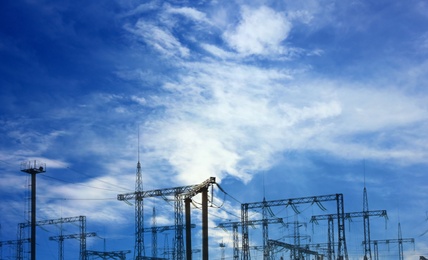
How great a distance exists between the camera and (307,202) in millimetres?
80125

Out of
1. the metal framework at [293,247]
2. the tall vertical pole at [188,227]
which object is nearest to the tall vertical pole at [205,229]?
the tall vertical pole at [188,227]

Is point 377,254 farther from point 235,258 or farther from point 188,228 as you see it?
point 188,228

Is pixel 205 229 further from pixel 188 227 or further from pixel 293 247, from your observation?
pixel 293 247

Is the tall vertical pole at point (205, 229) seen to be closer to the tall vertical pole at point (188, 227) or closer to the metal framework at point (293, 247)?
the tall vertical pole at point (188, 227)

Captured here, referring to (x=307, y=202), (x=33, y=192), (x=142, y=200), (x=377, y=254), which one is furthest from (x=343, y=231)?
(x=377, y=254)

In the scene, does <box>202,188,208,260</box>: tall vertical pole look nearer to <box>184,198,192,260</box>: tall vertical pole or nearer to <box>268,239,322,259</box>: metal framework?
<box>184,198,192,260</box>: tall vertical pole

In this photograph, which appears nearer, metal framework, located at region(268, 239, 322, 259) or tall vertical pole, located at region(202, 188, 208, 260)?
tall vertical pole, located at region(202, 188, 208, 260)

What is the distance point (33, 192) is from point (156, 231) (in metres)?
44.9

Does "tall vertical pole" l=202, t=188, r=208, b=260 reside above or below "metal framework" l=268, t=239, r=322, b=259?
above

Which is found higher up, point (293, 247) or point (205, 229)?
point (205, 229)

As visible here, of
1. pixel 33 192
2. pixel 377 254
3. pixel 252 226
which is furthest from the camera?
pixel 377 254

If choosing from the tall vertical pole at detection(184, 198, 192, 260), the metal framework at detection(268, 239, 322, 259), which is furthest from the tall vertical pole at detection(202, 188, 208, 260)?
the metal framework at detection(268, 239, 322, 259)

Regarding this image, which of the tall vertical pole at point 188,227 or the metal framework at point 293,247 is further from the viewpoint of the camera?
the metal framework at point 293,247

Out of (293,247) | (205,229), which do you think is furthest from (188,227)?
(293,247)
